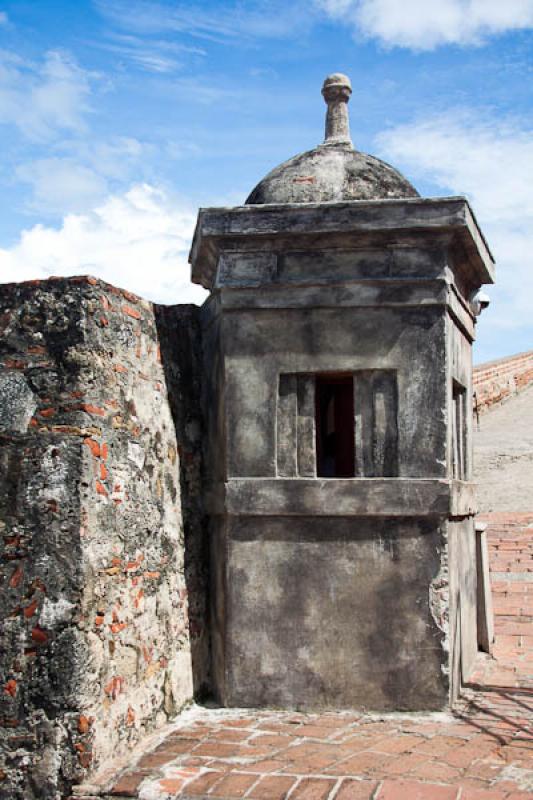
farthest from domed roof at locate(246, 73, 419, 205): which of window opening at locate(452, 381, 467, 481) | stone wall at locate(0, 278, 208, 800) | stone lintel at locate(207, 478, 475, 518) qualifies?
stone lintel at locate(207, 478, 475, 518)

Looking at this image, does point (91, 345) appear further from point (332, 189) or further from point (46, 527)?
point (332, 189)

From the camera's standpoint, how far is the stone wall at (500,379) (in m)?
15.6

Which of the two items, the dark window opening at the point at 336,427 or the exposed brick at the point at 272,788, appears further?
the dark window opening at the point at 336,427

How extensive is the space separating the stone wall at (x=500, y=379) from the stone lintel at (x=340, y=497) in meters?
9.96

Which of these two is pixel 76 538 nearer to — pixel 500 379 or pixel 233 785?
pixel 233 785

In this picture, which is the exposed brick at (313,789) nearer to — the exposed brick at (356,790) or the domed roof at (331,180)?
the exposed brick at (356,790)

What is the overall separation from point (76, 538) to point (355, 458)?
1808 mm

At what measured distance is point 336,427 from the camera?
22.9ft

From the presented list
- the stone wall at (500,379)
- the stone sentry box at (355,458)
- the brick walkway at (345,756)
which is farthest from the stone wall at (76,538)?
the stone wall at (500,379)

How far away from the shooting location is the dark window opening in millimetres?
6688

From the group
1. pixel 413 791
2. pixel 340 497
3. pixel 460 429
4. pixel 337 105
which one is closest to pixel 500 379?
pixel 460 429

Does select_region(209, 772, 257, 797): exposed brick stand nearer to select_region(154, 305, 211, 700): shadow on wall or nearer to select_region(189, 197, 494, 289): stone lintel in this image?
select_region(154, 305, 211, 700): shadow on wall

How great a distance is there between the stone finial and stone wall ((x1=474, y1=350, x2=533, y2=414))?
916 centimetres

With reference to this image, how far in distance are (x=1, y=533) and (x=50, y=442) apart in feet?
1.71
